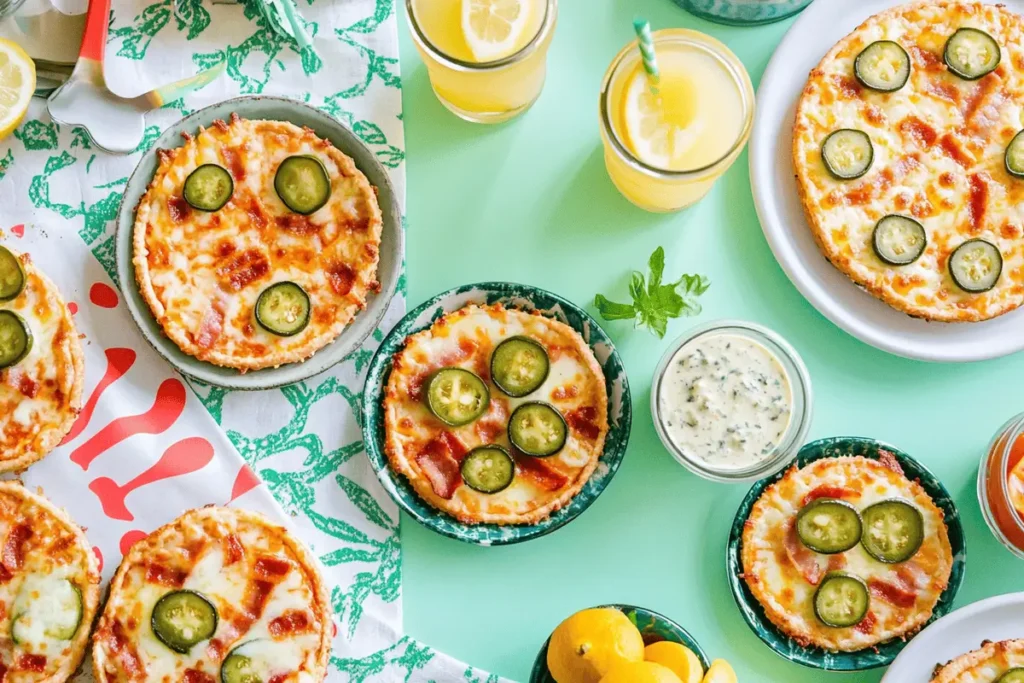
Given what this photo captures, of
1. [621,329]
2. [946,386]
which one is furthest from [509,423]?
[946,386]

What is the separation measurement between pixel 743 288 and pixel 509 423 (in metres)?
1.16

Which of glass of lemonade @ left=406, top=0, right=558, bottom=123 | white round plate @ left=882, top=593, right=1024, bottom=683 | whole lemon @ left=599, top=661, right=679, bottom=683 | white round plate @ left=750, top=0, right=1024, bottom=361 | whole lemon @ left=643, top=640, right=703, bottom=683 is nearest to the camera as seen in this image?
whole lemon @ left=599, top=661, right=679, bottom=683

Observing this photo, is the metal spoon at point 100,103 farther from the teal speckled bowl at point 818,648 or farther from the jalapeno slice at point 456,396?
the teal speckled bowl at point 818,648

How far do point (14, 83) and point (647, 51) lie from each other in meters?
2.56

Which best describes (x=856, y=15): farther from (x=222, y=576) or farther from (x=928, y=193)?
(x=222, y=576)

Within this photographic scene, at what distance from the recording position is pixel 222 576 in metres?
4.08

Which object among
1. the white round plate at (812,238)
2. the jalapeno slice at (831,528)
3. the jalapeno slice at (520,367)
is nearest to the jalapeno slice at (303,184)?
the jalapeno slice at (520,367)

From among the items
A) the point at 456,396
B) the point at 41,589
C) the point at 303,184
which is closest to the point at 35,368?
the point at 41,589

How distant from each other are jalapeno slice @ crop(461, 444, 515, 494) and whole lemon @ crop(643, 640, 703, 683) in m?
0.83

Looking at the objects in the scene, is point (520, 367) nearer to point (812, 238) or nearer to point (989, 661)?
point (812, 238)

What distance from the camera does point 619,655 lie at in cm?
374

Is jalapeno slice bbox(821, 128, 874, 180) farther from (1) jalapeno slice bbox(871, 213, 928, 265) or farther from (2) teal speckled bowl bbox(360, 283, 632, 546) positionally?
(2) teal speckled bowl bbox(360, 283, 632, 546)

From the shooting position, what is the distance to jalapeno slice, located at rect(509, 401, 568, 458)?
13.4 ft

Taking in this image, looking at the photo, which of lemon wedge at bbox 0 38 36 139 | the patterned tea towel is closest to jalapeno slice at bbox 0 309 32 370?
the patterned tea towel
